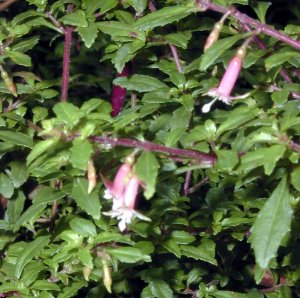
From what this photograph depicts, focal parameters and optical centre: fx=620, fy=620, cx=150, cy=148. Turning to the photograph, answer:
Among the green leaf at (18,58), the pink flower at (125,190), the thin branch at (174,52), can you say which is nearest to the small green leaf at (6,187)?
the green leaf at (18,58)

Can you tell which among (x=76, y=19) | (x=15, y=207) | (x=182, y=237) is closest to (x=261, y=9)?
(x=76, y=19)

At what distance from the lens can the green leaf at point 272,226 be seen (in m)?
1.20

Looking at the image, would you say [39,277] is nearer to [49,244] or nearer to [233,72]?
[49,244]

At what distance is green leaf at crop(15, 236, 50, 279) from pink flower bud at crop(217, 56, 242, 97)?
2.01 ft

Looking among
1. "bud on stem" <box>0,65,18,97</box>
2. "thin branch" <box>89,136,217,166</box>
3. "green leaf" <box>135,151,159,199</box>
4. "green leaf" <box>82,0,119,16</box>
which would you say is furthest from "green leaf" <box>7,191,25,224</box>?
"green leaf" <box>135,151,159,199</box>

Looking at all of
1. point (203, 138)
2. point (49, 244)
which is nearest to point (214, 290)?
point (49, 244)

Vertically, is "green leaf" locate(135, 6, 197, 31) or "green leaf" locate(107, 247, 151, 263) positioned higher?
"green leaf" locate(135, 6, 197, 31)

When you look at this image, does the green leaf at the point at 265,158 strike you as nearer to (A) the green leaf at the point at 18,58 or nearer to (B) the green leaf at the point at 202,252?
(B) the green leaf at the point at 202,252

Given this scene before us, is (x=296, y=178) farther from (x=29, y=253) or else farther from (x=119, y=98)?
(x=119, y=98)

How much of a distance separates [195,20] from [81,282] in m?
0.79

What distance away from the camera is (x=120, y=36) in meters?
1.60

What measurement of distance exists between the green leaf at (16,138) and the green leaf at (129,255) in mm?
323

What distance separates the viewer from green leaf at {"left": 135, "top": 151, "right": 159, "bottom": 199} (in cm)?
100

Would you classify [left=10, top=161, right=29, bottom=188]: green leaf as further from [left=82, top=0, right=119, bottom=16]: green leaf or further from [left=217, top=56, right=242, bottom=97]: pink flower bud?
[left=217, top=56, right=242, bottom=97]: pink flower bud
